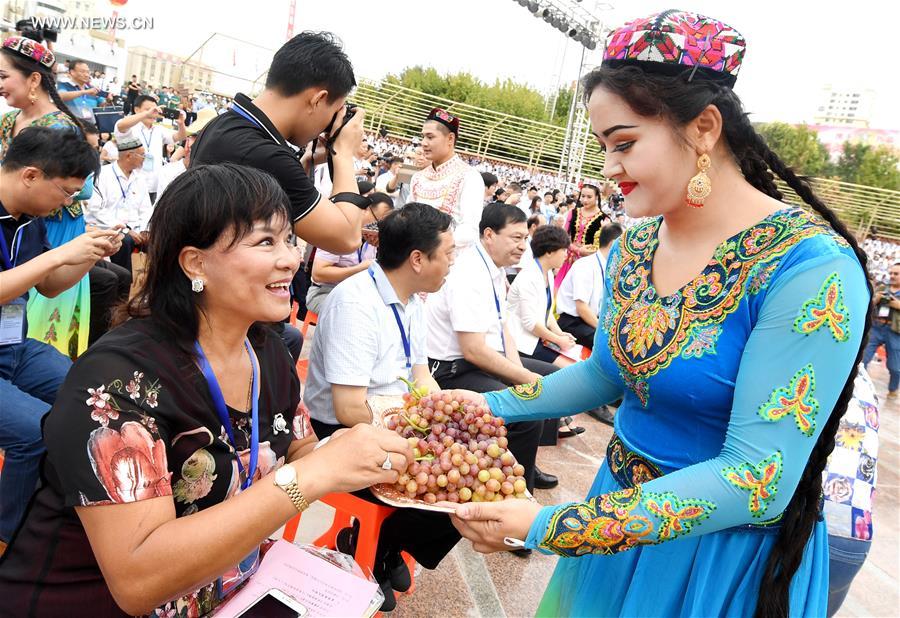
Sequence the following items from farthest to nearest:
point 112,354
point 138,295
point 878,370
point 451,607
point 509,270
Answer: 1. point 878,370
2. point 509,270
3. point 451,607
4. point 138,295
5. point 112,354

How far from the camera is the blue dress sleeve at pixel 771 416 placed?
119 centimetres

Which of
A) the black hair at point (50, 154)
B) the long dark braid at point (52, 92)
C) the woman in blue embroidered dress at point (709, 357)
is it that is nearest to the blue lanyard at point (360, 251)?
the long dark braid at point (52, 92)

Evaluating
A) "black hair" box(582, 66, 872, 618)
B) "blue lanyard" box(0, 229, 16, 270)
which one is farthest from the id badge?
"black hair" box(582, 66, 872, 618)

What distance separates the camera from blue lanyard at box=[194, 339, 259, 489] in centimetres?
152

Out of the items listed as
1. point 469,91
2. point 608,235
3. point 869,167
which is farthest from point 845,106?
point 608,235

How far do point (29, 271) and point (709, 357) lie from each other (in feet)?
7.64

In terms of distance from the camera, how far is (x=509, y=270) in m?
7.96

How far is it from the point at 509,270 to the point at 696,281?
21.6ft

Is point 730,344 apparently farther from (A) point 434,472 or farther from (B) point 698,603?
(A) point 434,472

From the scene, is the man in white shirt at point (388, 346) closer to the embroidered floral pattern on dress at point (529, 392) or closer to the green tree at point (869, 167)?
the embroidered floral pattern on dress at point (529, 392)

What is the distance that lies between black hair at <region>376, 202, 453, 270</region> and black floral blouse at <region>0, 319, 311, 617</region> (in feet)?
4.77

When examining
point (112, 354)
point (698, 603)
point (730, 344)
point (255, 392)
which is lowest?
point (698, 603)

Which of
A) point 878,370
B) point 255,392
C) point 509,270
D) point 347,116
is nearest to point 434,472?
point 255,392

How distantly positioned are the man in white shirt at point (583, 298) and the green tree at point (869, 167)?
2000 inches
